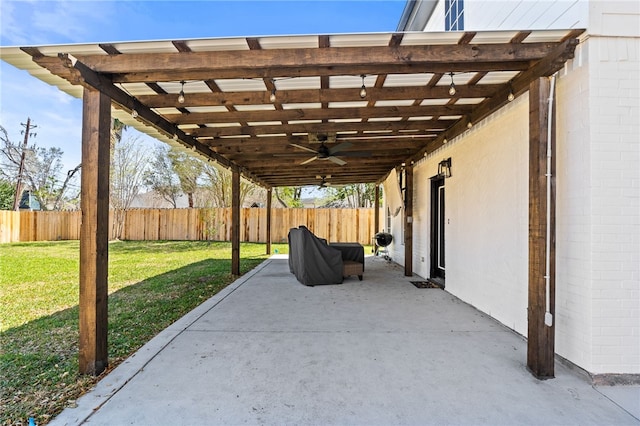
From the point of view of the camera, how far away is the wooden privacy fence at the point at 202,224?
562 inches

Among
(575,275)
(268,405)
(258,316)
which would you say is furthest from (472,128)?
(268,405)

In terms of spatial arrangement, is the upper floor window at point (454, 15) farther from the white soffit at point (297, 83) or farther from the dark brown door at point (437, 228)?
the white soffit at point (297, 83)

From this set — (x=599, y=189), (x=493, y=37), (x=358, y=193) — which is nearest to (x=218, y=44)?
(x=493, y=37)

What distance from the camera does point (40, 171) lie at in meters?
19.5

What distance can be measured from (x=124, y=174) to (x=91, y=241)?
1523 centimetres

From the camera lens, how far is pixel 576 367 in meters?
2.52

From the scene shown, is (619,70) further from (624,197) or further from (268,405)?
(268,405)

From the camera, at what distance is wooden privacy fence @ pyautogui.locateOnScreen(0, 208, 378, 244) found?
1428 centimetres

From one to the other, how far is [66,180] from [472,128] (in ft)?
81.2

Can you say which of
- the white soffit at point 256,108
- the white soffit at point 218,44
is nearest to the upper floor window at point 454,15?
the white soffit at point 256,108

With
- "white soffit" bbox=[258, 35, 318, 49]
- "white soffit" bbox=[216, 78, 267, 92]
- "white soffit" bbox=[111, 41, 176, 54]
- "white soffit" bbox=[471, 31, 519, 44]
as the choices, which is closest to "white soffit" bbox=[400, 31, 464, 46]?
"white soffit" bbox=[471, 31, 519, 44]

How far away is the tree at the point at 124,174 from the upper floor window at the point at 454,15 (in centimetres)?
1493

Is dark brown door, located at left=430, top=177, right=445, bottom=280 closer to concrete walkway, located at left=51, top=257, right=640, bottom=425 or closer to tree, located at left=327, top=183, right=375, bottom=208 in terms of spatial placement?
concrete walkway, located at left=51, top=257, right=640, bottom=425

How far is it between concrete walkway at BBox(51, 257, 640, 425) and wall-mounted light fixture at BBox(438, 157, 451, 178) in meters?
2.35
